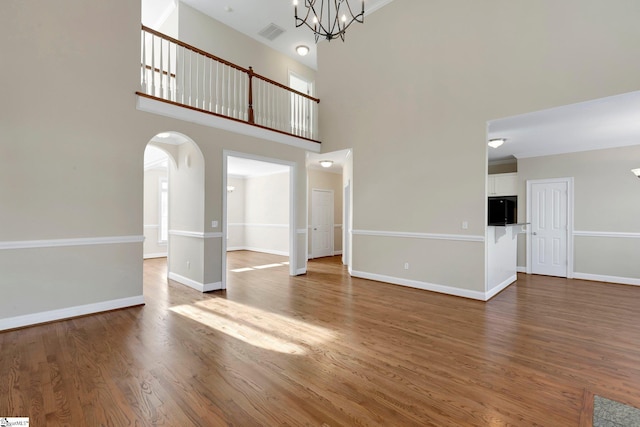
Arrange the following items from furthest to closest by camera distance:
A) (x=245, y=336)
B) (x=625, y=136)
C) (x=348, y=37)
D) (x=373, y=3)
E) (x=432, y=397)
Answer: (x=348, y=37), (x=373, y=3), (x=625, y=136), (x=245, y=336), (x=432, y=397)

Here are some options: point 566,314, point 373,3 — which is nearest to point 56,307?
point 566,314

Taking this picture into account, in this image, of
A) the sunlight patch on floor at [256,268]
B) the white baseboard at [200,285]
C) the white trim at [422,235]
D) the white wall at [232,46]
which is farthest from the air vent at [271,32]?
the white baseboard at [200,285]

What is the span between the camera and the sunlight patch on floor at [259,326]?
2852 millimetres

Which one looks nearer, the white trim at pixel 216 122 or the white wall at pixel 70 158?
the white wall at pixel 70 158

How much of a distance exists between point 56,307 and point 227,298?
A: 1.98 m

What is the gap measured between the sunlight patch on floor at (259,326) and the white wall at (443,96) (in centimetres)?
260

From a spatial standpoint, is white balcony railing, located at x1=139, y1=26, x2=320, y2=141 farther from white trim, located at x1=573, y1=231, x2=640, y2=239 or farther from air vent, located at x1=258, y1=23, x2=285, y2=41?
white trim, located at x1=573, y1=231, x2=640, y2=239

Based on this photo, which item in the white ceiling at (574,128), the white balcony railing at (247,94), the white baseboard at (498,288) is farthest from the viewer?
the white balcony railing at (247,94)

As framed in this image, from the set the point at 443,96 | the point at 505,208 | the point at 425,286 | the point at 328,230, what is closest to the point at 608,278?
the point at 505,208

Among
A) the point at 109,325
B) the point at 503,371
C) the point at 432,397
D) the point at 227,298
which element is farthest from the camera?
the point at 227,298

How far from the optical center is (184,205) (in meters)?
5.25

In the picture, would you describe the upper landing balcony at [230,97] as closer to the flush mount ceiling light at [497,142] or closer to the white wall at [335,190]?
the white wall at [335,190]

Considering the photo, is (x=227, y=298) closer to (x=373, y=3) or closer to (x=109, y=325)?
(x=109, y=325)

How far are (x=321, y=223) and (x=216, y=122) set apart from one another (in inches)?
193
